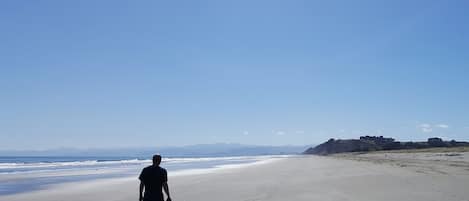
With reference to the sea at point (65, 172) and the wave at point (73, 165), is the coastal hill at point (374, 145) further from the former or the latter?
the sea at point (65, 172)

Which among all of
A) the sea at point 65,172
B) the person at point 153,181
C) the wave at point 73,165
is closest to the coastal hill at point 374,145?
the wave at point 73,165

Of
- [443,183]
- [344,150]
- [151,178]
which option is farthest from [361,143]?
[151,178]

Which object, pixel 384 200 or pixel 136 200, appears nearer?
pixel 384 200

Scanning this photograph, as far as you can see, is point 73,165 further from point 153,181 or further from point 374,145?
point 374,145

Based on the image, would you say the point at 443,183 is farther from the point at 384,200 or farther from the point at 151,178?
the point at 151,178

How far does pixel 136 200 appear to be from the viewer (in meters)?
16.6

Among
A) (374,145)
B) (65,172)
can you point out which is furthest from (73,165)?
(374,145)

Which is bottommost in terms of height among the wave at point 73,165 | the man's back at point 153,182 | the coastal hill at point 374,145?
the man's back at point 153,182

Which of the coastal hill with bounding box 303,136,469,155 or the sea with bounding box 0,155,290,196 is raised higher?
the coastal hill with bounding box 303,136,469,155

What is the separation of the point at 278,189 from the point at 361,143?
131m

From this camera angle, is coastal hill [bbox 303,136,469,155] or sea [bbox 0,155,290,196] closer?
sea [bbox 0,155,290,196]

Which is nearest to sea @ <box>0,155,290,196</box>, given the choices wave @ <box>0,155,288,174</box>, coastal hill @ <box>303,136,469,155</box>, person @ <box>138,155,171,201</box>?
wave @ <box>0,155,288,174</box>

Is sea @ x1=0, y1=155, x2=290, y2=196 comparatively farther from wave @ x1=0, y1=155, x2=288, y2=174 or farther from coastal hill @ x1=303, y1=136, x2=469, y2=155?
coastal hill @ x1=303, y1=136, x2=469, y2=155

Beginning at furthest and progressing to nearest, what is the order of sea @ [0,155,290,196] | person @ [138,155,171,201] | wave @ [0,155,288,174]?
wave @ [0,155,288,174], sea @ [0,155,290,196], person @ [138,155,171,201]
